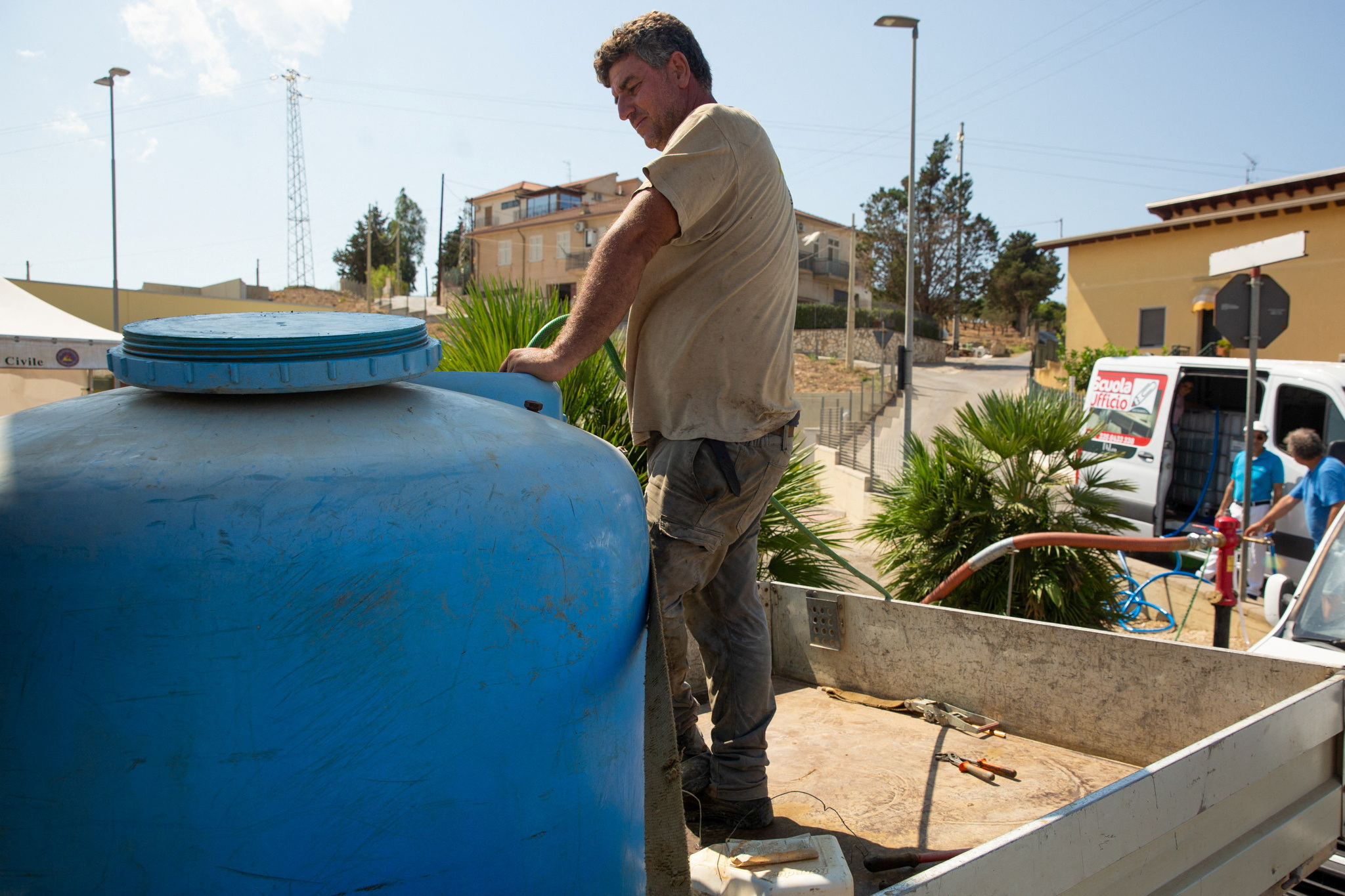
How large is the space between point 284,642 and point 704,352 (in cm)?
118

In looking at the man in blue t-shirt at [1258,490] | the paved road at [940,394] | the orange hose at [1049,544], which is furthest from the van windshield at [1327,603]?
the man in blue t-shirt at [1258,490]

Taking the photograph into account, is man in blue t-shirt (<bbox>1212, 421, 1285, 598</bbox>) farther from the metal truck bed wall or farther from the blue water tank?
the blue water tank

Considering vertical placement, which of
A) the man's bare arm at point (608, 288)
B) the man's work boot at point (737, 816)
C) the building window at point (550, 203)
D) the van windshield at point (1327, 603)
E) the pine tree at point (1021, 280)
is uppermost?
the building window at point (550, 203)

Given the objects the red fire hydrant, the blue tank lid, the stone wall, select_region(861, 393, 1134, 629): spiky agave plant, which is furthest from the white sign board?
the stone wall

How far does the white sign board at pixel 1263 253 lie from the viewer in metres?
A: 4.60

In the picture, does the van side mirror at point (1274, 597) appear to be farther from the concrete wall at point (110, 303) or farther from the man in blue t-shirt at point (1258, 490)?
the concrete wall at point (110, 303)

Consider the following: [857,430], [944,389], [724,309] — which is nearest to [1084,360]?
[857,430]

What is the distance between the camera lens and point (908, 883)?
131cm

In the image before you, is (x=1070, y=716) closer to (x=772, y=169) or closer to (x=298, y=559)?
(x=772, y=169)

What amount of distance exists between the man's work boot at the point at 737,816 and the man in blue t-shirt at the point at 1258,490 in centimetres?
691

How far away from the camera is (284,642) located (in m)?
1.16

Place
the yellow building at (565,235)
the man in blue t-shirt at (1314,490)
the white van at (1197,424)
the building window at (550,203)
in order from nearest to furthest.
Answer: the man in blue t-shirt at (1314,490), the white van at (1197,424), the yellow building at (565,235), the building window at (550,203)

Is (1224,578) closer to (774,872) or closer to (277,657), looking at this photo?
(774,872)

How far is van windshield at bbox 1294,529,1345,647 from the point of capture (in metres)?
3.04
